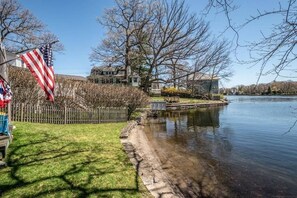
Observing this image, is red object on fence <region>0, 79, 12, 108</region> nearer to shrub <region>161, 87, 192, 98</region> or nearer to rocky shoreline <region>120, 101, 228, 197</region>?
rocky shoreline <region>120, 101, 228, 197</region>

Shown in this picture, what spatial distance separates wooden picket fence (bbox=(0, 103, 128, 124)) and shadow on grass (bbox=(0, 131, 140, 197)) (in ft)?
16.2

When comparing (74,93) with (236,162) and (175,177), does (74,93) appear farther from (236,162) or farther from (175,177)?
(236,162)

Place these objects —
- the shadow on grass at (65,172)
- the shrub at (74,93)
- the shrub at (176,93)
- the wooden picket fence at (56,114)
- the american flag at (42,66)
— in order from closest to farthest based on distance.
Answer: the shadow on grass at (65,172) → the american flag at (42,66) → the wooden picket fence at (56,114) → the shrub at (74,93) → the shrub at (176,93)

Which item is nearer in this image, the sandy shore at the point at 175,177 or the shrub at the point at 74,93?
the sandy shore at the point at 175,177

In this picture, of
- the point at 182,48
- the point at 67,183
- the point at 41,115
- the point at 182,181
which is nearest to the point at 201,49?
the point at 182,48

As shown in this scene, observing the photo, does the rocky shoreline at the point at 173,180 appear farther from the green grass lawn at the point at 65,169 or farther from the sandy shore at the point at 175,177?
the green grass lawn at the point at 65,169

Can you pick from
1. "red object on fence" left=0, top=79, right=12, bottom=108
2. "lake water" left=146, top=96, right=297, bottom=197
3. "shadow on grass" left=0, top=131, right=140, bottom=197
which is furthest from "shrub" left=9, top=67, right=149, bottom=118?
"shadow on grass" left=0, top=131, right=140, bottom=197

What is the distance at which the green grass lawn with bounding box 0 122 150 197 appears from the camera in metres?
4.78

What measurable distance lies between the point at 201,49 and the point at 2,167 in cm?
2649

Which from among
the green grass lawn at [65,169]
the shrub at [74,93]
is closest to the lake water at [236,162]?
the green grass lawn at [65,169]

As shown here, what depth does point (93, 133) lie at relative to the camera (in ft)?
34.4

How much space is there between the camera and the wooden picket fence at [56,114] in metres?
12.1

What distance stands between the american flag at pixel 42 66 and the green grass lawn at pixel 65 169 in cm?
188

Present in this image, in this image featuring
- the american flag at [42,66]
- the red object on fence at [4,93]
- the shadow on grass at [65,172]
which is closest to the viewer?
the shadow on grass at [65,172]
